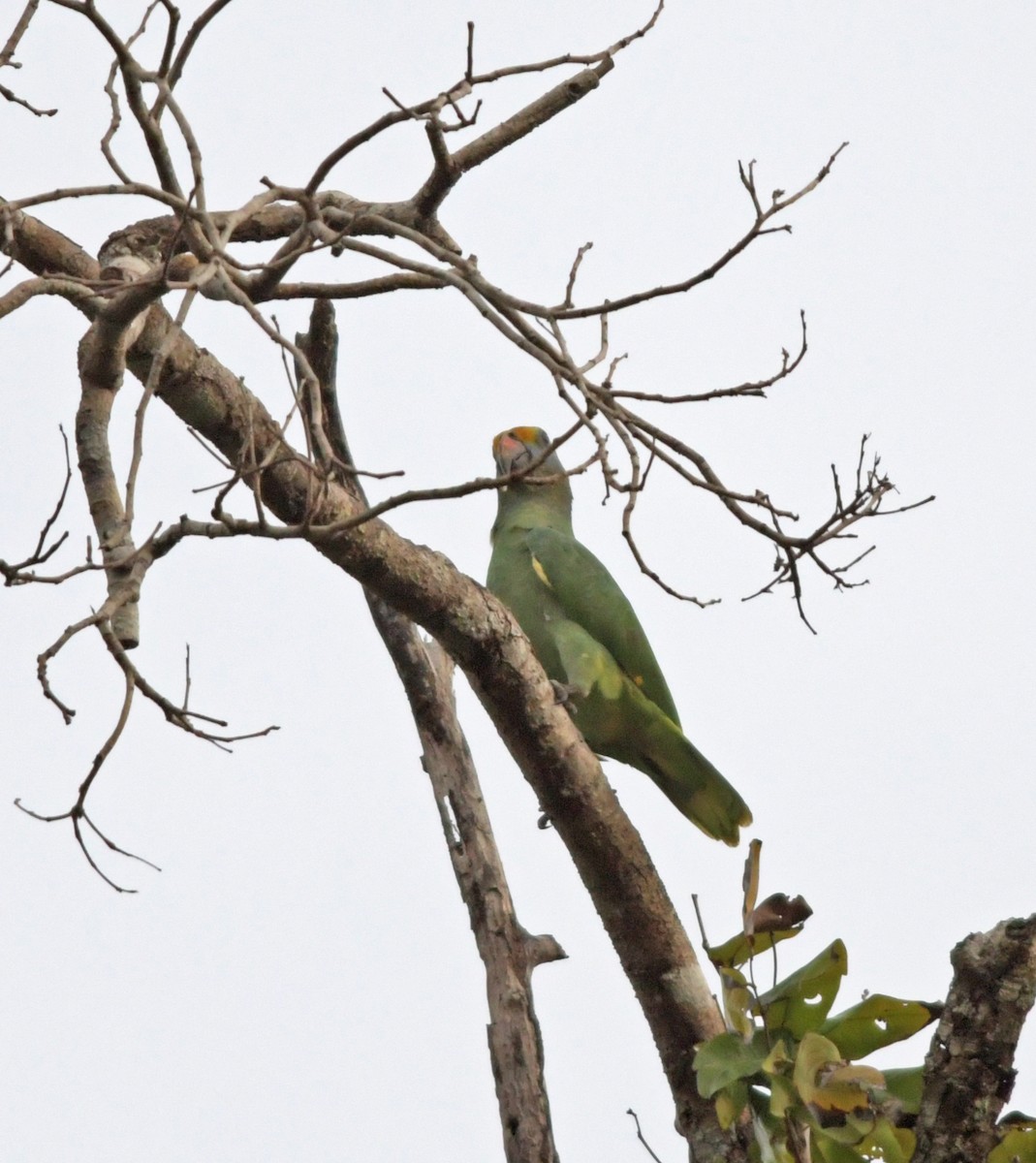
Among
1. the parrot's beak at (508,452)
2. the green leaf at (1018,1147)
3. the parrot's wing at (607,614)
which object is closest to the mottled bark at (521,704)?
the green leaf at (1018,1147)

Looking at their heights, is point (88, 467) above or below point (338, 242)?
below

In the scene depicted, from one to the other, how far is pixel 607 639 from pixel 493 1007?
1415 mm

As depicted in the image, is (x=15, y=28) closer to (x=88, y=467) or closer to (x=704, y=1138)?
(x=88, y=467)

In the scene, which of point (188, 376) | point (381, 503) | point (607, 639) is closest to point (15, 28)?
point (188, 376)

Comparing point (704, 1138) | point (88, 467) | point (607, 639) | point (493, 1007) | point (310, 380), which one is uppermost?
point (607, 639)

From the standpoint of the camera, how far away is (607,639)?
5.04 meters

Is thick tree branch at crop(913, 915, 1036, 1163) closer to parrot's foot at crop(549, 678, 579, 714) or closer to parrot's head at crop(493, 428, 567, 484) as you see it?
parrot's foot at crop(549, 678, 579, 714)

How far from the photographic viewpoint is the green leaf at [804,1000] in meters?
2.89

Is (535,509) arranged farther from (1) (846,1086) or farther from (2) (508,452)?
(1) (846,1086)

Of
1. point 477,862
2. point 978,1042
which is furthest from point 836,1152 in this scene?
point 477,862

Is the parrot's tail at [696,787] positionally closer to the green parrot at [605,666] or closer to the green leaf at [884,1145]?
the green parrot at [605,666]

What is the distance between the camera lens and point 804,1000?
2898 millimetres

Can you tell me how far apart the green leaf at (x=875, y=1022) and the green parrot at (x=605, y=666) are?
71.0 inches

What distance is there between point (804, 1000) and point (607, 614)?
2.28 metres
